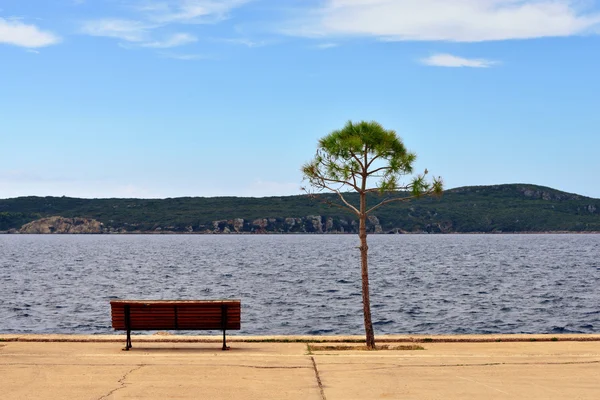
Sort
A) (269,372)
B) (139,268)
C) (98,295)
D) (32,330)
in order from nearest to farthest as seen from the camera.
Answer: (269,372)
(32,330)
(98,295)
(139,268)

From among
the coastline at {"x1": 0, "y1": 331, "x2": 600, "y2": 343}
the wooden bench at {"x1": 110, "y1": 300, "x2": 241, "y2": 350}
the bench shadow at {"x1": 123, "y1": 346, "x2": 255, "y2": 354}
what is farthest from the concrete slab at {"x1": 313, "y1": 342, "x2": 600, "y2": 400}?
the wooden bench at {"x1": 110, "y1": 300, "x2": 241, "y2": 350}

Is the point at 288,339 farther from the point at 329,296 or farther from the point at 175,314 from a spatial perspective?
the point at 329,296

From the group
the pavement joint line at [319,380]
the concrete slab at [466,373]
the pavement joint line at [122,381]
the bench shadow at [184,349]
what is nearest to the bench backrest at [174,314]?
the bench shadow at [184,349]

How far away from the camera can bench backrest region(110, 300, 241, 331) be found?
16.3 m

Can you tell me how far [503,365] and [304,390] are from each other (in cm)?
418

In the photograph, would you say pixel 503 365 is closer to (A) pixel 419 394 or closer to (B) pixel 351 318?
(A) pixel 419 394

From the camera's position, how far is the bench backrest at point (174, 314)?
1633 cm

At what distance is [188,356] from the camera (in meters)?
14.8

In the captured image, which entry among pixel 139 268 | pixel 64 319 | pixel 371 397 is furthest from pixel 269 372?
pixel 139 268

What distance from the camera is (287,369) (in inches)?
522

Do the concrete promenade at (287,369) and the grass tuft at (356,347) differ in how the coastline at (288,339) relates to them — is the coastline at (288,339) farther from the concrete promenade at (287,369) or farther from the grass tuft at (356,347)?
the grass tuft at (356,347)

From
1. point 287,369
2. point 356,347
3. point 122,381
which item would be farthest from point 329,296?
point 122,381

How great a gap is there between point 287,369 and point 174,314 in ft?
13.1

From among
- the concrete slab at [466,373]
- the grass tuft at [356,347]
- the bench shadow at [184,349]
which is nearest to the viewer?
the concrete slab at [466,373]
